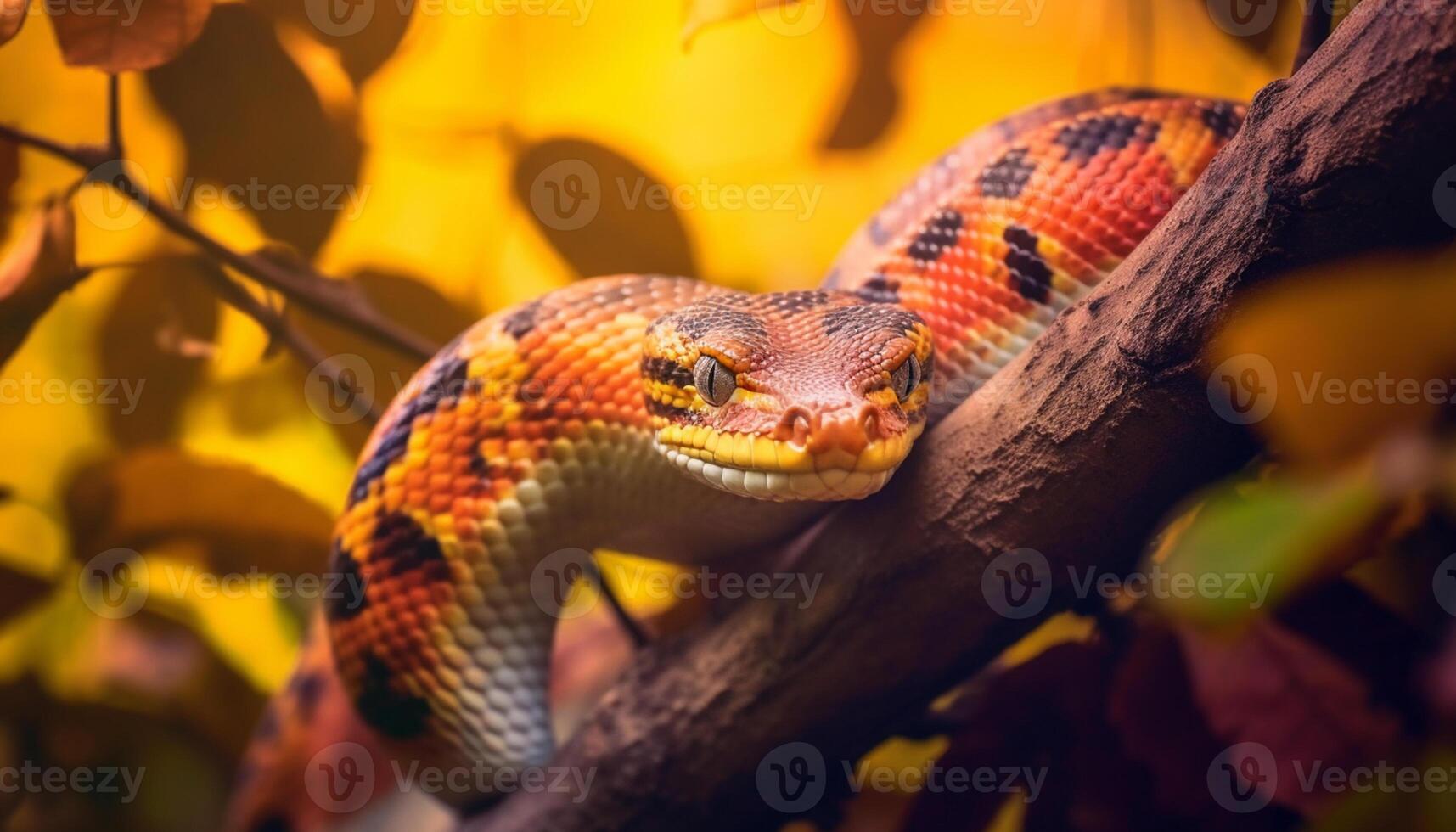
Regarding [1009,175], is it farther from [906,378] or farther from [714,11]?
[714,11]

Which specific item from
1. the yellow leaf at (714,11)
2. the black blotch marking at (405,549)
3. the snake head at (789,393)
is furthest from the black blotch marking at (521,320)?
the yellow leaf at (714,11)

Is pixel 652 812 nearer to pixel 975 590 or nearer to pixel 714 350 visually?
pixel 975 590

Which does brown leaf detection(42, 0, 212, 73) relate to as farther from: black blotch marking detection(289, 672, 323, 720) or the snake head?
black blotch marking detection(289, 672, 323, 720)

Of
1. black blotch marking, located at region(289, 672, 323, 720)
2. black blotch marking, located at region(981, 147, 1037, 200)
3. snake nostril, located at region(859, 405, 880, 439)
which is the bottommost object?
black blotch marking, located at region(289, 672, 323, 720)

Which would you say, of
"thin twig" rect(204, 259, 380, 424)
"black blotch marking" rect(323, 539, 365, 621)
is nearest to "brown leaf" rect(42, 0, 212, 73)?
"thin twig" rect(204, 259, 380, 424)

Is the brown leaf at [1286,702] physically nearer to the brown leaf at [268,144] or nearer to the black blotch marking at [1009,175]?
the black blotch marking at [1009,175]
